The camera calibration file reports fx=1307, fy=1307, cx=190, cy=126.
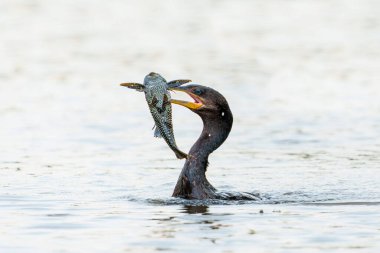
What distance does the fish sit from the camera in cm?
1441

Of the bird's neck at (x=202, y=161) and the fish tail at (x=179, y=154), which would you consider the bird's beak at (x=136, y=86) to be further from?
the bird's neck at (x=202, y=161)

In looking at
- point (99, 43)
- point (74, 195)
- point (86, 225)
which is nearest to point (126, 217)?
point (86, 225)

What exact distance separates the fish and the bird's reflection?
673 millimetres

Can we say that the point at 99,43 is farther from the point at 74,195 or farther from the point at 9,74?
the point at 74,195


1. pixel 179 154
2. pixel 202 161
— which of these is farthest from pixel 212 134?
pixel 179 154

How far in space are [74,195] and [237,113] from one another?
25.6ft

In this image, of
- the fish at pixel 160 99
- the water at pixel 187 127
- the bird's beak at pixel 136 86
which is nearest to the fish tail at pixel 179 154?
the fish at pixel 160 99

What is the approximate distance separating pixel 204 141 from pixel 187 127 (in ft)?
21.3

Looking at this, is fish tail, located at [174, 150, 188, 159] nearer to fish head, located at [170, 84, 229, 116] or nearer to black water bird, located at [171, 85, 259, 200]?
black water bird, located at [171, 85, 259, 200]

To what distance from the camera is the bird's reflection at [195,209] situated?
14.4m

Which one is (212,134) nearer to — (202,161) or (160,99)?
(202,161)

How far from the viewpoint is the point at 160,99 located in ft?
47.5

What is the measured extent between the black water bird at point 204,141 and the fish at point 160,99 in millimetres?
465

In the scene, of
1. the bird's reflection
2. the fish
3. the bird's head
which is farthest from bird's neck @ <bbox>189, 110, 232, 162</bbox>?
the bird's reflection
